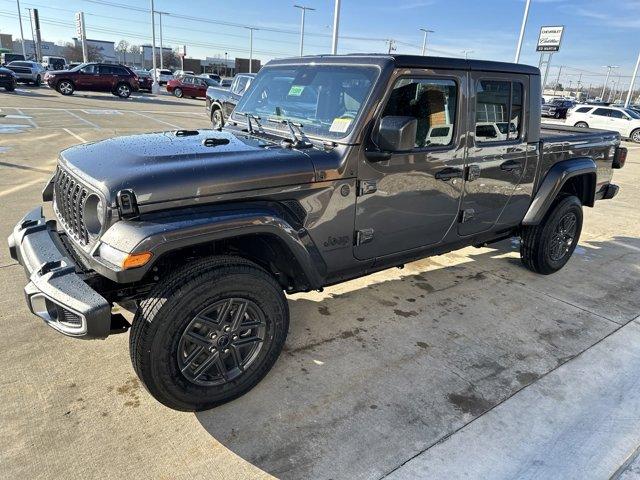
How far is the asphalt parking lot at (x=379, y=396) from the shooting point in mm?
2320

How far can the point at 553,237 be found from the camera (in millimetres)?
4695

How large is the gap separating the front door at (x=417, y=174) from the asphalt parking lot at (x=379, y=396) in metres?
0.78

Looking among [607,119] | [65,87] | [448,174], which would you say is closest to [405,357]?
[448,174]

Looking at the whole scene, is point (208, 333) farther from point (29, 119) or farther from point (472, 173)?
point (29, 119)

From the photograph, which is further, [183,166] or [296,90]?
[296,90]

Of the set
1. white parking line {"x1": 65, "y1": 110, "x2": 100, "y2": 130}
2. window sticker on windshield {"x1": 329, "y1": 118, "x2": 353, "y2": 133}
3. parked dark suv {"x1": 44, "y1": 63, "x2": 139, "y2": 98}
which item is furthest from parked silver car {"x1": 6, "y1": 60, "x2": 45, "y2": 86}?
window sticker on windshield {"x1": 329, "y1": 118, "x2": 353, "y2": 133}

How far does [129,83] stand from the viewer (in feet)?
83.7

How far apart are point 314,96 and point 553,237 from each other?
296 cm

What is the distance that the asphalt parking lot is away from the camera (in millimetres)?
2320

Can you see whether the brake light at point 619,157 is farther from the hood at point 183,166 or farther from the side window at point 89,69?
the side window at point 89,69

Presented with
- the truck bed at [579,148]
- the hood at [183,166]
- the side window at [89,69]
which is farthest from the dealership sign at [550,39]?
the hood at [183,166]

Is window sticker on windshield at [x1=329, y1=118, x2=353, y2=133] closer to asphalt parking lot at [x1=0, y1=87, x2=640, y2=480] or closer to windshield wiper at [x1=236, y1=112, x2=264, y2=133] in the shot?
windshield wiper at [x1=236, y1=112, x2=264, y2=133]

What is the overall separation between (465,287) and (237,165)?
2.81 m

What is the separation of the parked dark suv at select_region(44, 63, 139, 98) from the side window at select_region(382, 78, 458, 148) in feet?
83.8
